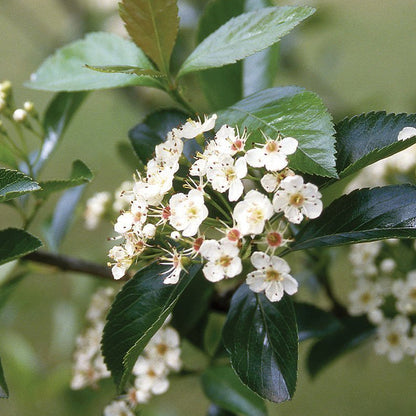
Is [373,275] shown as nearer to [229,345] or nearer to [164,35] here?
[229,345]

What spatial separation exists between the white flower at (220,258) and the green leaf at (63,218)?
0.41 metres

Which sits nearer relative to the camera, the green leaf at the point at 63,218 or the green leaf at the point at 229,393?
the green leaf at the point at 229,393

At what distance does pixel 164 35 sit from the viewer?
1.75ft

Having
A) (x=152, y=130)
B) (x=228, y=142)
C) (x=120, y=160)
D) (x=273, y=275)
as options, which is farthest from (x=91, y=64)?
(x=120, y=160)

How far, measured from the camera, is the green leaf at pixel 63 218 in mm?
788

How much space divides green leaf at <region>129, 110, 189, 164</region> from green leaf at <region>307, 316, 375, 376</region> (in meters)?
0.36

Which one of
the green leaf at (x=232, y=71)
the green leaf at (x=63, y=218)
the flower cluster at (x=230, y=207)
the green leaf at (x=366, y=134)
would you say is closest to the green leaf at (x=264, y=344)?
the flower cluster at (x=230, y=207)

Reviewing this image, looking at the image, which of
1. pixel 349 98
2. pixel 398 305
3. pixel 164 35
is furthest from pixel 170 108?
pixel 349 98

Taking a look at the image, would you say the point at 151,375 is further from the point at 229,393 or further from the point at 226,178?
the point at 226,178

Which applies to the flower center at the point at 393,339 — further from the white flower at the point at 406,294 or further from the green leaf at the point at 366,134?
the green leaf at the point at 366,134

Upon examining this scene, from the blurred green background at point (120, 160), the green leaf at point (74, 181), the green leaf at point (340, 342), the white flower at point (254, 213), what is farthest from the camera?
the blurred green background at point (120, 160)

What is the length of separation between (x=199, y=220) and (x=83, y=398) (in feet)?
2.24

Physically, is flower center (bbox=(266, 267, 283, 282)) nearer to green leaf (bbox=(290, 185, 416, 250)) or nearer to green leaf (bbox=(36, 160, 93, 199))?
green leaf (bbox=(290, 185, 416, 250))

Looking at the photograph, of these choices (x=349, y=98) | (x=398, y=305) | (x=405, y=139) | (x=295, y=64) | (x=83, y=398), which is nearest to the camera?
(x=405, y=139)
